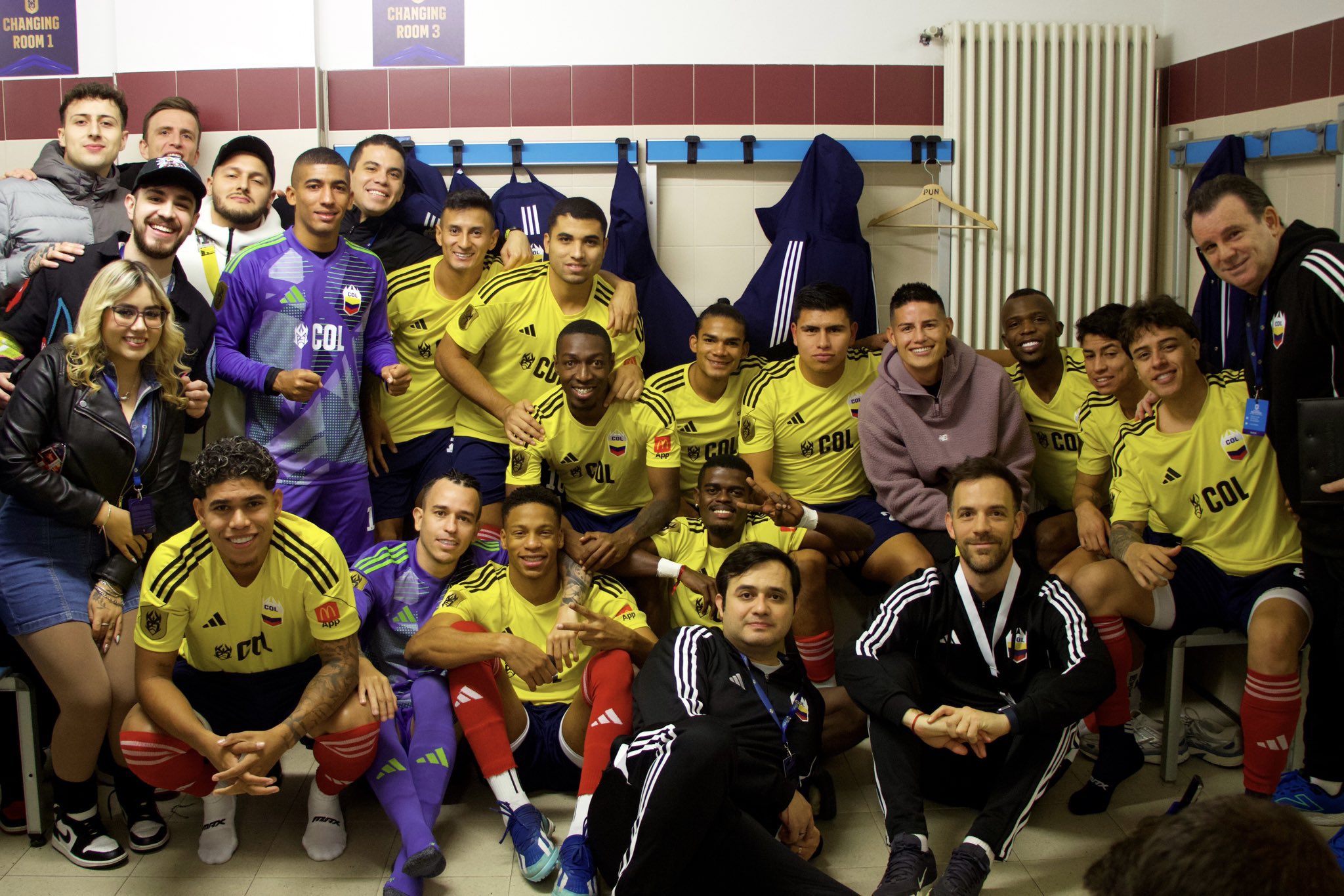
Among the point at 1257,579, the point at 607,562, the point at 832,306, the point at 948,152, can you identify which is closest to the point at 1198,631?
the point at 1257,579

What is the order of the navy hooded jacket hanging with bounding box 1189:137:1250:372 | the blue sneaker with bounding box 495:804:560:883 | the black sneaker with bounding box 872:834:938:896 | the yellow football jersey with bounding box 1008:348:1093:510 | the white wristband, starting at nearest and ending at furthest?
the black sneaker with bounding box 872:834:938:896 → the blue sneaker with bounding box 495:804:560:883 → the white wristband → the navy hooded jacket hanging with bounding box 1189:137:1250:372 → the yellow football jersey with bounding box 1008:348:1093:510

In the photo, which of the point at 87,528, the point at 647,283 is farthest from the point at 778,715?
the point at 647,283

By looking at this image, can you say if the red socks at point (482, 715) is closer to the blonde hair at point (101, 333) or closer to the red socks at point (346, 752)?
the red socks at point (346, 752)

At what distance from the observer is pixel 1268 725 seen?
8.46 feet

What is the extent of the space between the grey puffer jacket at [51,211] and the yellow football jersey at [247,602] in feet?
3.89

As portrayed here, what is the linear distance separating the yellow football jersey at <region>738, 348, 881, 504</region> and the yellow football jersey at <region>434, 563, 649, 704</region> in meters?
0.79

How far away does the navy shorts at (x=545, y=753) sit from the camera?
2.67m

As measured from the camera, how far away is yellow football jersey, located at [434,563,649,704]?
2744 millimetres

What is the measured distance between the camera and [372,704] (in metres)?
2.44

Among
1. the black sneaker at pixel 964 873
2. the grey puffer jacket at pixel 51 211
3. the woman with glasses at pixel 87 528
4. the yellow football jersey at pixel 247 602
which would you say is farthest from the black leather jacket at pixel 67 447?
the black sneaker at pixel 964 873

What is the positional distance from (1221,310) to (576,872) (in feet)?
8.97

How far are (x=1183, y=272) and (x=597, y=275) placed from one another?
2.42 meters

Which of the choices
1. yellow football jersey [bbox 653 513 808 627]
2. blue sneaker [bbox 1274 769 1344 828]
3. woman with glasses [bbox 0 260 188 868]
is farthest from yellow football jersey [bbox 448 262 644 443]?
blue sneaker [bbox 1274 769 1344 828]

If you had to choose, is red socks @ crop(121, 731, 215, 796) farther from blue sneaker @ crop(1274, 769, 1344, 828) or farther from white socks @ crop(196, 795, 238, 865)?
blue sneaker @ crop(1274, 769, 1344, 828)
